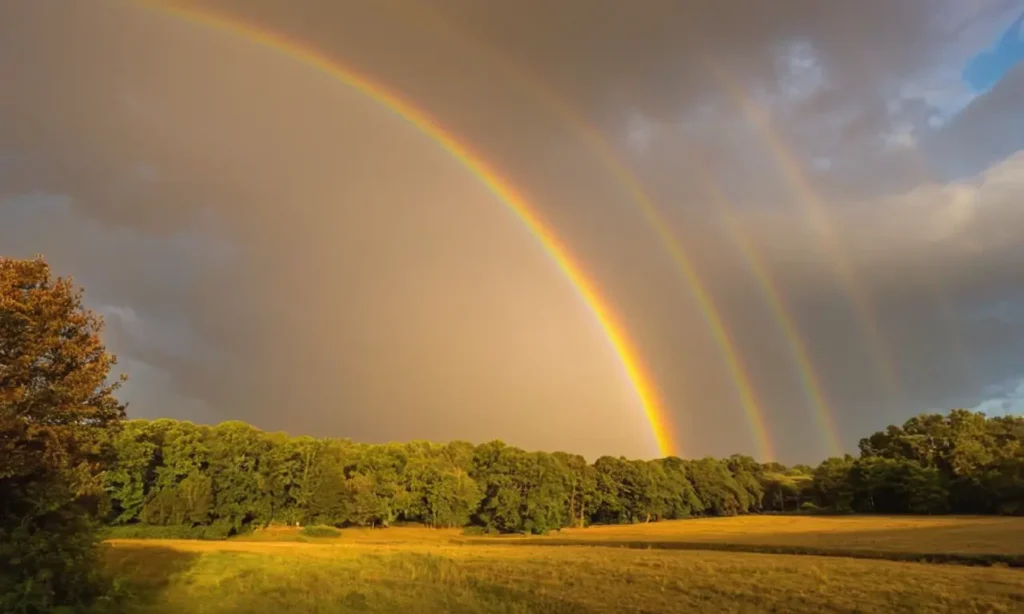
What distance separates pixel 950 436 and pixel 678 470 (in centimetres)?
5886

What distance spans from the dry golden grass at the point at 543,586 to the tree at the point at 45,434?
12.7 ft

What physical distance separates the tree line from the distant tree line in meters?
0.31

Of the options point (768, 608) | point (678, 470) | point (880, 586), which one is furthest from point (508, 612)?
point (678, 470)

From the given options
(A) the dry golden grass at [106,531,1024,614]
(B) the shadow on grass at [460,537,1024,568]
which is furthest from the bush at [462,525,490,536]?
(A) the dry golden grass at [106,531,1024,614]

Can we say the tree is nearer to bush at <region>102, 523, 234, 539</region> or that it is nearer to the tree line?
the tree line

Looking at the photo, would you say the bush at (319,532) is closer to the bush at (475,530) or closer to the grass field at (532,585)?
the bush at (475,530)

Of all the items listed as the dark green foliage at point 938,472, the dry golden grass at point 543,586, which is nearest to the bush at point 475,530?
the dry golden grass at point 543,586

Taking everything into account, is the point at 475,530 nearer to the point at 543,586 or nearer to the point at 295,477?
the point at 295,477

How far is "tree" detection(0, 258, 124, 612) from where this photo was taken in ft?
68.3

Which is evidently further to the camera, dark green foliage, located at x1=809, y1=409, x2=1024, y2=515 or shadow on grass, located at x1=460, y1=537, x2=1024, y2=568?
dark green foliage, located at x1=809, y1=409, x2=1024, y2=515

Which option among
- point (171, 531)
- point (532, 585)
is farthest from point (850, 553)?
point (171, 531)

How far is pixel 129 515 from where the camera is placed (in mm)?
93625

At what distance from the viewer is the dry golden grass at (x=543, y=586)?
1035 inches

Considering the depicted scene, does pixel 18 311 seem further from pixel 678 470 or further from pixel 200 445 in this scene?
pixel 678 470
